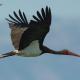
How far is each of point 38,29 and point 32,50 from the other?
74.8 inches

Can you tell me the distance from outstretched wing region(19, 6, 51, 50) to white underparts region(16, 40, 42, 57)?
0.29m

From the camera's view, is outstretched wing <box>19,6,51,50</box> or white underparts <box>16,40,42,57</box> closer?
outstretched wing <box>19,6,51,50</box>

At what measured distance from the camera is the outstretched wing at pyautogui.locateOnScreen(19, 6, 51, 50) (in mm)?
68188

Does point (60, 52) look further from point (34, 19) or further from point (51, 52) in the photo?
point (34, 19)

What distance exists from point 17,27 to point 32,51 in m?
1.74

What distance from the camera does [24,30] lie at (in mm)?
70438

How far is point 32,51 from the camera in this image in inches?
2810

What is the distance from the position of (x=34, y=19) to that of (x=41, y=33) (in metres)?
2.14

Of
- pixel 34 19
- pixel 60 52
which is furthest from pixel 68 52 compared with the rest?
pixel 34 19

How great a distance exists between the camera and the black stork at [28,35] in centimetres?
6956

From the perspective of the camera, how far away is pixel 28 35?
70.4 meters

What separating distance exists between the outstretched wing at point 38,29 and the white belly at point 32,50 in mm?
284

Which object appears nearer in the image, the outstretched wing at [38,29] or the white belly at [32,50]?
the outstretched wing at [38,29]

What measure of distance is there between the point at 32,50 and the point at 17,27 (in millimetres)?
1679
